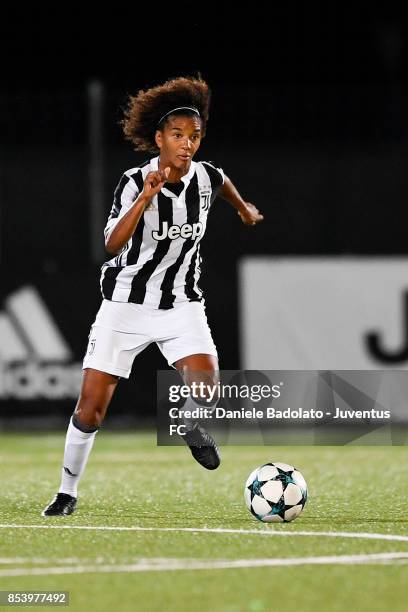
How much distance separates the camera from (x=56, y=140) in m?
15.2

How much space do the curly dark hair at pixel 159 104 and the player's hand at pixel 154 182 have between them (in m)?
0.45

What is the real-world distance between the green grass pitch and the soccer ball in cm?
8

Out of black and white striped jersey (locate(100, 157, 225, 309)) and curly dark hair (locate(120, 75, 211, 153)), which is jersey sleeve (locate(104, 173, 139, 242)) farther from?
curly dark hair (locate(120, 75, 211, 153))

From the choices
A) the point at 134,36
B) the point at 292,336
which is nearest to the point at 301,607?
the point at 292,336

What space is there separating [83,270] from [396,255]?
3.23 m

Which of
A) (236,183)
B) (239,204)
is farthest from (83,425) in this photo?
(236,183)

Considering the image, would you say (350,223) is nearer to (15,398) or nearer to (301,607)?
(15,398)

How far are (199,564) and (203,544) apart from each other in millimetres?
555

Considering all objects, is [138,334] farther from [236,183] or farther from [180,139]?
[236,183]

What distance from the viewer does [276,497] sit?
23.3ft

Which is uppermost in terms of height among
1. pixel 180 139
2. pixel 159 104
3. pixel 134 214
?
pixel 159 104

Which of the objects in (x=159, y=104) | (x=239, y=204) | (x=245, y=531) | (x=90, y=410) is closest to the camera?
(x=245, y=531)

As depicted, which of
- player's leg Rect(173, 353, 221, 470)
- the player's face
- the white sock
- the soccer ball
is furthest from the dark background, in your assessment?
the soccer ball

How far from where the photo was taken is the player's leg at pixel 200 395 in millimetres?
7754
